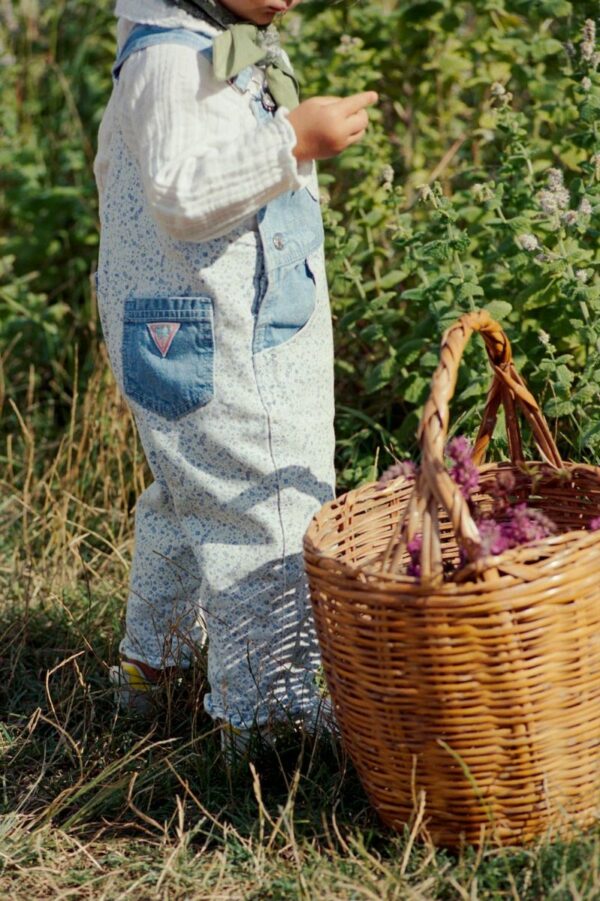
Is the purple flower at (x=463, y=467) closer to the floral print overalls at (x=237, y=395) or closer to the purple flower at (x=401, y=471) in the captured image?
the purple flower at (x=401, y=471)

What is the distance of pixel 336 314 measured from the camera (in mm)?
3264

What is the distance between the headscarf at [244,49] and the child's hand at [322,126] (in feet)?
0.41

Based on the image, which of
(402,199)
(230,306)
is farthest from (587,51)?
(230,306)

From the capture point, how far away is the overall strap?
197 cm

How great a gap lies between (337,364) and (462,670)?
5.18 ft

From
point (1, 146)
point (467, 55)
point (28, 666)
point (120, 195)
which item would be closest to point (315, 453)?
point (120, 195)

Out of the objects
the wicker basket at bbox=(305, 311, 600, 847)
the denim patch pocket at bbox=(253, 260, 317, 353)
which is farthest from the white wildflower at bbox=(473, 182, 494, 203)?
the wicker basket at bbox=(305, 311, 600, 847)

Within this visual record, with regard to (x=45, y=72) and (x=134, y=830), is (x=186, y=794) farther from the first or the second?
(x=45, y=72)

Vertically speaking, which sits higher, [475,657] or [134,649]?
[475,657]

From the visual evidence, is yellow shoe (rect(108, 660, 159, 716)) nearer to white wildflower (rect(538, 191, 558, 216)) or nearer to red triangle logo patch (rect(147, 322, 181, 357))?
red triangle logo patch (rect(147, 322, 181, 357))

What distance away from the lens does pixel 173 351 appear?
2066mm

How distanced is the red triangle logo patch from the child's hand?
355mm

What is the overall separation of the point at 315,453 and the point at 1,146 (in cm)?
259

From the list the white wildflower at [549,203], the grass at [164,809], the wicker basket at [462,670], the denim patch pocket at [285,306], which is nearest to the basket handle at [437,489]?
the wicker basket at [462,670]
